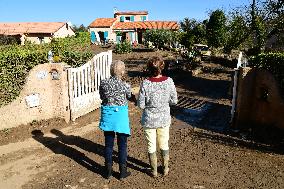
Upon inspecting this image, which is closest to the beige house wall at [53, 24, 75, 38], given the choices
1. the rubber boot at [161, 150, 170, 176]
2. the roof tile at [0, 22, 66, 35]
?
the roof tile at [0, 22, 66, 35]

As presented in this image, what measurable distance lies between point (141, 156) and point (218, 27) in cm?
1702

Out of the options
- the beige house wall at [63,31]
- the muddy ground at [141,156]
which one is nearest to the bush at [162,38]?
the muddy ground at [141,156]

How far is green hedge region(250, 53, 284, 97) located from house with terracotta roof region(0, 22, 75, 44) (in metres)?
35.9

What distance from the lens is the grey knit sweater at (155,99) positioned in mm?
4758

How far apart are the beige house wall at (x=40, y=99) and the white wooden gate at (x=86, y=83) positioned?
18 centimetres

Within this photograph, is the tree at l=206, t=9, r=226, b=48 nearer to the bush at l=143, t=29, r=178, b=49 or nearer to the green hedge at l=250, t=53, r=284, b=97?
the bush at l=143, t=29, r=178, b=49

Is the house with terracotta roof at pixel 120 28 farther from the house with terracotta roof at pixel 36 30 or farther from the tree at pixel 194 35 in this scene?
the tree at pixel 194 35

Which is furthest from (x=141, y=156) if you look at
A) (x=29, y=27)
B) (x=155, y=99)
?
(x=29, y=27)

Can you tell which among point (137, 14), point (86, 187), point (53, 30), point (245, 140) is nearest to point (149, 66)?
point (86, 187)

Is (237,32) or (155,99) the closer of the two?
(155,99)

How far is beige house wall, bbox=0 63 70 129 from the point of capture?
7.43 metres

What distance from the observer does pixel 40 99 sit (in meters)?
7.81

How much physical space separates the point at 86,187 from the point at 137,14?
47161mm

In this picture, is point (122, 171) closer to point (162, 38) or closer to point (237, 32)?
point (237, 32)
